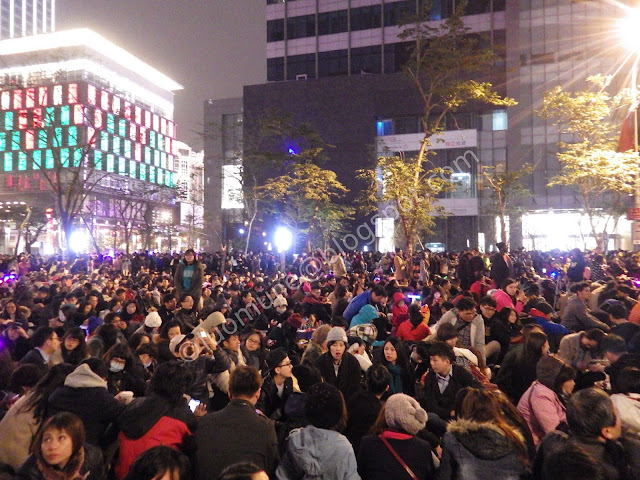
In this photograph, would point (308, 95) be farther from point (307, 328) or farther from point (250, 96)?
point (307, 328)

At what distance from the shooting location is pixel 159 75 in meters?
104

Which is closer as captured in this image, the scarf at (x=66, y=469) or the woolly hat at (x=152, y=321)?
the scarf at (x=66, y=469)

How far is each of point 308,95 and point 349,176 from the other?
27.7 ft

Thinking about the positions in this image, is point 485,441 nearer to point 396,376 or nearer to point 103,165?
point 396,376

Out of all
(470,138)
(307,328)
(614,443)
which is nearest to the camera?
(614,443)

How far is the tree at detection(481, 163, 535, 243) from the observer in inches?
1393

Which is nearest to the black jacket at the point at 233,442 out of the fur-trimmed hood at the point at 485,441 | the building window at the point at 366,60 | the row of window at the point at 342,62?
the fur-trimmed hood at the point at 485,441

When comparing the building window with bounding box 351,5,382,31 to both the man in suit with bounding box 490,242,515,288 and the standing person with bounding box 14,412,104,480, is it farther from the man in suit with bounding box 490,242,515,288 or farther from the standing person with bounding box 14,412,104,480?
the standing person with bounding box 14,412,104,480

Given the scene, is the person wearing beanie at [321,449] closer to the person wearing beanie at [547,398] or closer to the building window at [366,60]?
the person wearing beanie at [547,398]

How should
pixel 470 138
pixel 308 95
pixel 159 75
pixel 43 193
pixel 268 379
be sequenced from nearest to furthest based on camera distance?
1. pixel 268 379
2. pixel 470 138
3. pixel 308 95
4. pixel 43 193
5. pixel 159 75

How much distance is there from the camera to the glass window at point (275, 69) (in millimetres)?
50250

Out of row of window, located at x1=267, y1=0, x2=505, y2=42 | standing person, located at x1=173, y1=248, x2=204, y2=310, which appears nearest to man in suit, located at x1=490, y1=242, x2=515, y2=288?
standing person, located at x1=173, y1=248, x2=204, y2=310

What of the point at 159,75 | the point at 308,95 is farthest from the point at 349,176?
the point at 159,75

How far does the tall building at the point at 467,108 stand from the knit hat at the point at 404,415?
36.8 m
